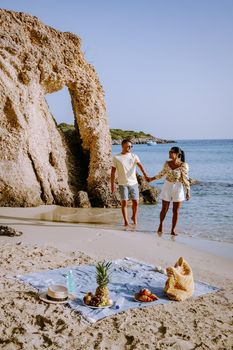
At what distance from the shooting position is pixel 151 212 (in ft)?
41.7

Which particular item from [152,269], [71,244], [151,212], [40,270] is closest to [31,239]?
[71,244]

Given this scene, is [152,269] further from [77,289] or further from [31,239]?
[31,239]

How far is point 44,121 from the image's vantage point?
12.8 meters

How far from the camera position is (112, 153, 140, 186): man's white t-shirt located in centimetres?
933

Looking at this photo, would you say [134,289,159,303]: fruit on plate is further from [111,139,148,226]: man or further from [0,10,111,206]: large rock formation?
[0,10,111,206]: large rock formation

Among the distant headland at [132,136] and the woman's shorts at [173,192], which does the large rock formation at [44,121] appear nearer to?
the woman's shorts at [173,192]

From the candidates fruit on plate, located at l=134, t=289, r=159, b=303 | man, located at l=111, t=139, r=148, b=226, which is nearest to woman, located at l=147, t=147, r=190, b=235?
man, located at l=111, t=139, r=148, b=226

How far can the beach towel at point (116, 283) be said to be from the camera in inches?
177

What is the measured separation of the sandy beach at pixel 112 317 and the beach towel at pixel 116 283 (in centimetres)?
11

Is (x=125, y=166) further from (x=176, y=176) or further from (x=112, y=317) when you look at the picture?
(x=112, y=317)

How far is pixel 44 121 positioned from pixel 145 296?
9.11m

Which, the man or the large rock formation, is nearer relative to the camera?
the man

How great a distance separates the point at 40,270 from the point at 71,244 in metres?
1.79

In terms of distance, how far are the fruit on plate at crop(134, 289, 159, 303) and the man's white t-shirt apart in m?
4.71
